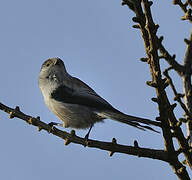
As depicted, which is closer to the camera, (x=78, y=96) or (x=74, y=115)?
(x=74, y=115)

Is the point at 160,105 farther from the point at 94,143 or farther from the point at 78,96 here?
the point at 78,96

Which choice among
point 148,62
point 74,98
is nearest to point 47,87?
point 74,98

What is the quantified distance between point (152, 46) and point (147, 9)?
1.00 ft

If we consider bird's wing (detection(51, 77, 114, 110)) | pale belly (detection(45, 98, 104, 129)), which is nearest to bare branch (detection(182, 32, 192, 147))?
bird's wing (detection(51, 77, 114, 110))

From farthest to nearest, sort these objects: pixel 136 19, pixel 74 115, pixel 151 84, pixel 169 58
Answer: pixel 74 115 → pixel 169 58 → pixel 151 84 → pixel 136 19

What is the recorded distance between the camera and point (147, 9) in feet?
9.51

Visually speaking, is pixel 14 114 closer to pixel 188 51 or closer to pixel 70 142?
pixel 70 142

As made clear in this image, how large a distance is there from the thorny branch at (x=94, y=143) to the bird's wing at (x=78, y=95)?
1.75m

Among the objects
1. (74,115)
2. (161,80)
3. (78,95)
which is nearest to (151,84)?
(161,80)

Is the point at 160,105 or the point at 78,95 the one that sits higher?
the point at 78,95

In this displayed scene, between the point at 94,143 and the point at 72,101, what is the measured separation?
7.55 ft

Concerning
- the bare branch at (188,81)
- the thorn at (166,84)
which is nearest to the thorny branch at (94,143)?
the bare branch at (188,81)

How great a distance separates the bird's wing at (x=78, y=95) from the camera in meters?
5.85

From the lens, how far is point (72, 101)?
20.1 ft
